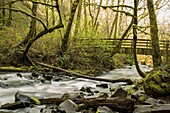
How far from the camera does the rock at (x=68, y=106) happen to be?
4.91 m

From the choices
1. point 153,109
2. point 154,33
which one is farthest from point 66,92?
point 153,109

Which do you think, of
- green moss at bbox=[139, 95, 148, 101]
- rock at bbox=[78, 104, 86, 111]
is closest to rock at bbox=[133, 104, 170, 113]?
green moss at bbox=[139, 95, 148, 101]

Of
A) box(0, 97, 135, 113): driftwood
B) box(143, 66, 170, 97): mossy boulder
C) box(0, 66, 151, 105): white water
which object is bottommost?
box(0, 66, 151, 105): white water

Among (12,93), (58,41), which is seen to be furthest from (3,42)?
(12,93)

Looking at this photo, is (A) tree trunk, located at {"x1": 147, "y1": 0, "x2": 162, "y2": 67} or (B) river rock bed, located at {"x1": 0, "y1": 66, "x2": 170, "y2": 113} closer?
(B) river rock bed, located at {"x1": 0, "y1": 66, "x2": 170, "y2": 113}

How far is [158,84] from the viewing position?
6289mm

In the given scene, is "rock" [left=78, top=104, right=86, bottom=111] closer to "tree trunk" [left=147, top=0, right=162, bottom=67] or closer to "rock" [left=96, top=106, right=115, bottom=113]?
"rock" [left=96, top=106, right=115, bottom=113]

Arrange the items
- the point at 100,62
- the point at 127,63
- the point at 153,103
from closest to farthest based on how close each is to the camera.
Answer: the point at 153,103, the point at 100,62, the point at 127,63

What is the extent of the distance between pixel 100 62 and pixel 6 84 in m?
7.94

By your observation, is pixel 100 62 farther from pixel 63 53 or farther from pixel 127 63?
pixel 127 63

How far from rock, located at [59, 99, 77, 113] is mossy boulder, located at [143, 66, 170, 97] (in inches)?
89.9

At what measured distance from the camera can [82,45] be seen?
577 inches

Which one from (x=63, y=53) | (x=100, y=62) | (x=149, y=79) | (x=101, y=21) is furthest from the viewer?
(x=101, y=21)

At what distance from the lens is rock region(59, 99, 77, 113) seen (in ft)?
16.1
